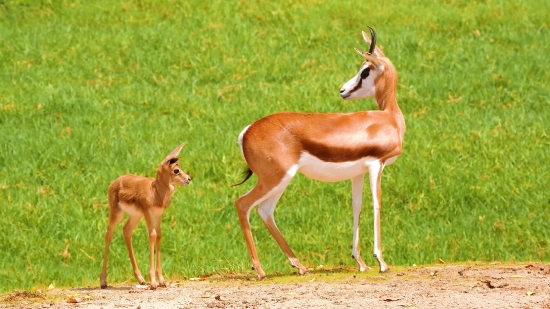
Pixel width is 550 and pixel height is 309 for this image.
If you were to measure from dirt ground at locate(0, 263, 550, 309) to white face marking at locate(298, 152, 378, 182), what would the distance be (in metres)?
0.86

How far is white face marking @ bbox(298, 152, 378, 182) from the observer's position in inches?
346

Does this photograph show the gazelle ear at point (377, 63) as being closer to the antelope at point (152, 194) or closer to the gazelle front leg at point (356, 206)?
the gazelle front leg at point (356, 206)

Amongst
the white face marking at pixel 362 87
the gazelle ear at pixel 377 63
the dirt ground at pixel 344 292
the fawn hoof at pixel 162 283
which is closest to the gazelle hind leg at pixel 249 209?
the dirt ground at pixel 344 292

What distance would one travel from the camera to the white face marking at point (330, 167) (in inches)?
346

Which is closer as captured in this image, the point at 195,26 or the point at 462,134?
the point at 462,134

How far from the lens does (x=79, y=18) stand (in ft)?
62.6

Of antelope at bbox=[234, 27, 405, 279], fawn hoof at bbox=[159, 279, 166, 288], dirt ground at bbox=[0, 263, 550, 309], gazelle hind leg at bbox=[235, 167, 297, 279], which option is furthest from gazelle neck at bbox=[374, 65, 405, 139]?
fawn hoof at bbox=[159, 279, 166, 288]

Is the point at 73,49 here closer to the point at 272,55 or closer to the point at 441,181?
the point at 272,55

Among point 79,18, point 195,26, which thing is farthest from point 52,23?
point 195,26

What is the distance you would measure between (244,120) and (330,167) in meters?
6.30

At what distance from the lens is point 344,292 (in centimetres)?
770

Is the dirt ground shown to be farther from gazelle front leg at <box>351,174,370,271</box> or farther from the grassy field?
the grassy field

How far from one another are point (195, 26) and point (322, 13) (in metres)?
2.54

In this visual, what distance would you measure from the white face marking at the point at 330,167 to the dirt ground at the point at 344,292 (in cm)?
86
